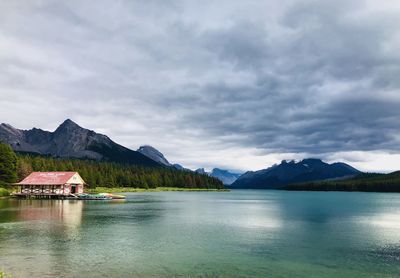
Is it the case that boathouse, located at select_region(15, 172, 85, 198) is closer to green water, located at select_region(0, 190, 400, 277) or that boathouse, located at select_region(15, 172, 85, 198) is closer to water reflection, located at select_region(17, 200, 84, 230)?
water reflection, located at select_region(17, 200, 84, 230)

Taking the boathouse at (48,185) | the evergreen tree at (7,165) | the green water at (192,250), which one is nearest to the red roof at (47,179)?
the boathouse at (48,185)

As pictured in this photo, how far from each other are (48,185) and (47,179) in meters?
2.97

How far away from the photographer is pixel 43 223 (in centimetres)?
6694

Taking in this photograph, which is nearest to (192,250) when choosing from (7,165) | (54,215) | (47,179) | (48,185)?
(54,215)

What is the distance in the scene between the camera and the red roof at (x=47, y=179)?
15338cm

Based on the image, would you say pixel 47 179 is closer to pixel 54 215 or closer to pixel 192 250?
pixel 54 215

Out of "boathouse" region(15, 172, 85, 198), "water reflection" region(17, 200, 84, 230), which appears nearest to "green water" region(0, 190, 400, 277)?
"water reflection" region(17, 200, 84, 230)

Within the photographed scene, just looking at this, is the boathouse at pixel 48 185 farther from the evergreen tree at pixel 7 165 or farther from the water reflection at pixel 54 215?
the water reflection at pixel 54 215

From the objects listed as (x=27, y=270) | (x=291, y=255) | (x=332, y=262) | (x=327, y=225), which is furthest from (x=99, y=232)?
(x=327, y=225)

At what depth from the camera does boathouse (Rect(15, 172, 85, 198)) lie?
15250 cm

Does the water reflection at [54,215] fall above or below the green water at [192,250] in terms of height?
above

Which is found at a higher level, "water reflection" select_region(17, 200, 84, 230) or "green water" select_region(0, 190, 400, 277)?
"water reflection" select_region(17, 200, 84, 230)

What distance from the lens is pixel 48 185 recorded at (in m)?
154

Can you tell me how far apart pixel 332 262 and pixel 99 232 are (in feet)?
113
